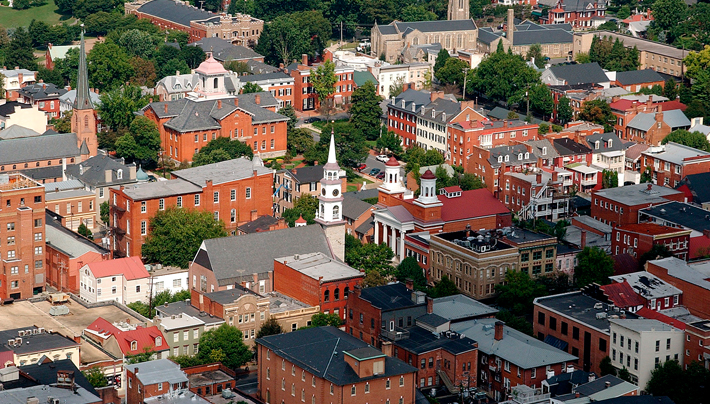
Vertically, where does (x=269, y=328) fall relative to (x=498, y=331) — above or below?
below

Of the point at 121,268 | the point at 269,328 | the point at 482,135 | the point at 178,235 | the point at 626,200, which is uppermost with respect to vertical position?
the point at 482,135

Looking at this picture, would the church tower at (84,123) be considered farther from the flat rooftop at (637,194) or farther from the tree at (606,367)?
the tree at (606,367)

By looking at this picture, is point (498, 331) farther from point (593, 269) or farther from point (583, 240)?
point (583, 240)

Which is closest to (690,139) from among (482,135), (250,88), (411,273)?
(482,135)

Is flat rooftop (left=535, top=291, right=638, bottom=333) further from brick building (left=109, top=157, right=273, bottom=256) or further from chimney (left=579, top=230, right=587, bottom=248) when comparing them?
brick building (left=109, top=157, right=273, bottom=256)

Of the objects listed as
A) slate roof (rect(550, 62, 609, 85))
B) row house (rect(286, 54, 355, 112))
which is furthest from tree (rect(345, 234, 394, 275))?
slate roof (rect(550, 62, 609, 85))

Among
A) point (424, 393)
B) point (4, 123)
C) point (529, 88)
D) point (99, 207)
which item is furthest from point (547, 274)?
point (4, 123)
